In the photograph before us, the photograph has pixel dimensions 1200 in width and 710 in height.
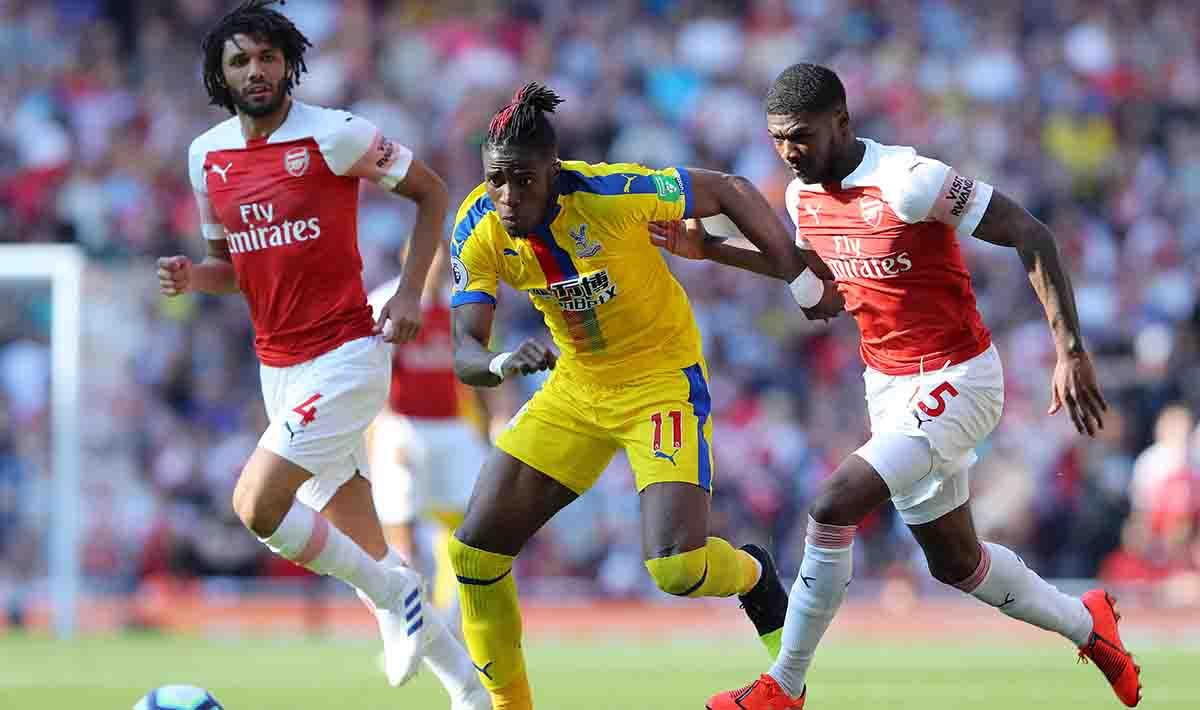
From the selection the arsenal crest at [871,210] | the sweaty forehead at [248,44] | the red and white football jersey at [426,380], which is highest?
the sweaty forehead at [248,44]

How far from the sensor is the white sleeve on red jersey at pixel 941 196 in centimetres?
721

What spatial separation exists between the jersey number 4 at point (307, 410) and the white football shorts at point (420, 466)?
3.78 m

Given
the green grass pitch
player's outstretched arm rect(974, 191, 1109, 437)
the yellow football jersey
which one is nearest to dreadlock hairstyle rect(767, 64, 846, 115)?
the yellow football jersey

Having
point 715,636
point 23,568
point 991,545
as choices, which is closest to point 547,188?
point 991,545

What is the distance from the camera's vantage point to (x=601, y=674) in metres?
11.0

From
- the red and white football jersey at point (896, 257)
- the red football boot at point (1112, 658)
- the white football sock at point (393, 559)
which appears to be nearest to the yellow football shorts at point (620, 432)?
the red and white football jersey at point (896, 257)

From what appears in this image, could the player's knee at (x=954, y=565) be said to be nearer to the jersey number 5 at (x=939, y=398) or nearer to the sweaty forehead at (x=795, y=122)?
the jersey number 5 at (x=939, y=398)

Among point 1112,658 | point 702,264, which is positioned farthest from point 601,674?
point 702,264

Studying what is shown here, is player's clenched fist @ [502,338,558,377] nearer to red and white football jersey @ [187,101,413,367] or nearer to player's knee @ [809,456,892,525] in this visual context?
player's knee @ [809,456,892,525]

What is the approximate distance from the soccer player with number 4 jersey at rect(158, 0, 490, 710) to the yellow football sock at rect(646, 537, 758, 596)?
3.76 feet

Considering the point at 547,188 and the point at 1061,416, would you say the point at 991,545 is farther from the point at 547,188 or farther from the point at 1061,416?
the point at 1061,416

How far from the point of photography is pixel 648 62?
Result: 19.8m

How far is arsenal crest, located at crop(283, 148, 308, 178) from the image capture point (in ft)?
26.0

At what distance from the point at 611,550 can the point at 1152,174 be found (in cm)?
708
